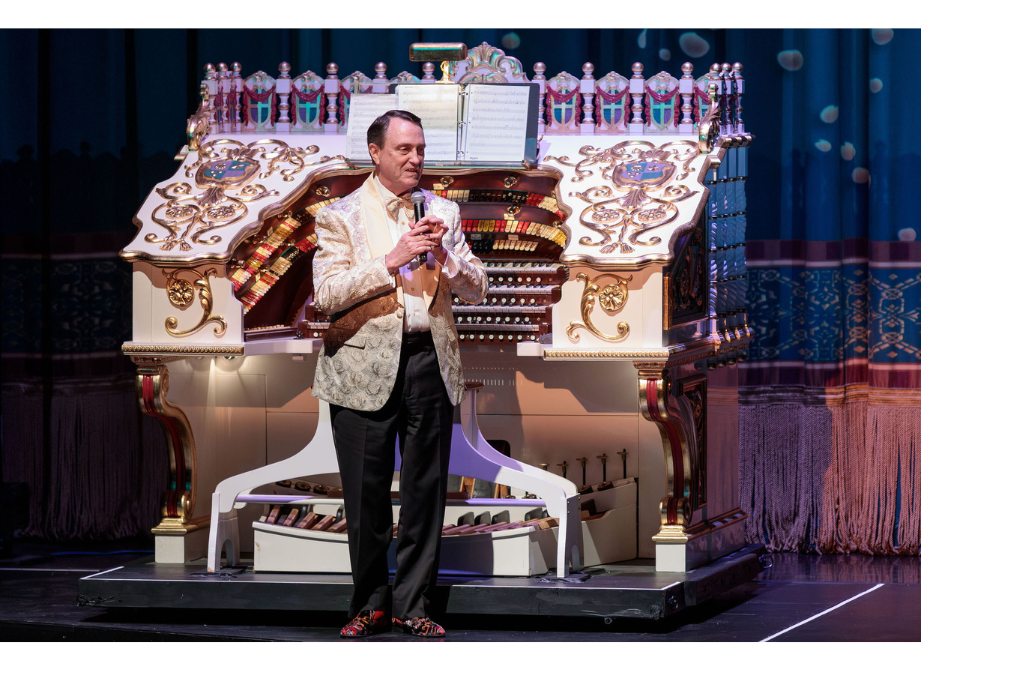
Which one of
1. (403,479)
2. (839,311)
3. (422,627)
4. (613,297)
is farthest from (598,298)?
(839,311)

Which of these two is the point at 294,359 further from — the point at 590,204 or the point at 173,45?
the point at 173,45

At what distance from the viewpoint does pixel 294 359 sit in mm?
5199

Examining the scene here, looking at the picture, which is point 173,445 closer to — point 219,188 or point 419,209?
point 219,188

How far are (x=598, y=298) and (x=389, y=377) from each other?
0.76m

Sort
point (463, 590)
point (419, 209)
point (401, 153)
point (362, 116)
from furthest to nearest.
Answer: point (362, 116) → point (463, 590) → point (401, 153) → point (419, 209)

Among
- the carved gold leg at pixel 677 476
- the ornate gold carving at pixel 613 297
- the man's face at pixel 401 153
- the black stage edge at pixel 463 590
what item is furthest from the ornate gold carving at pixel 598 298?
the black stage edge at pixel 463 590

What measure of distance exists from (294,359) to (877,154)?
7.89 ft

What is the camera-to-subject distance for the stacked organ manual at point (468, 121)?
4758mm

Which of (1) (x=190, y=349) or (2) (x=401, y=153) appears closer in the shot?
(2) (x=401, y=153)

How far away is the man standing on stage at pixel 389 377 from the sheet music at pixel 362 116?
596mm

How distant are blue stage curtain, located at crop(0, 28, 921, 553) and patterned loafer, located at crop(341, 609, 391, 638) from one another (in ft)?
7.09

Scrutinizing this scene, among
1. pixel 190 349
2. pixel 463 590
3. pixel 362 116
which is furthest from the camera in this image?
pixel 362 116

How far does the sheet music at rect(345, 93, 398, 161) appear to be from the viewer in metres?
4.79

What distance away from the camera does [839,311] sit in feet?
18.9
